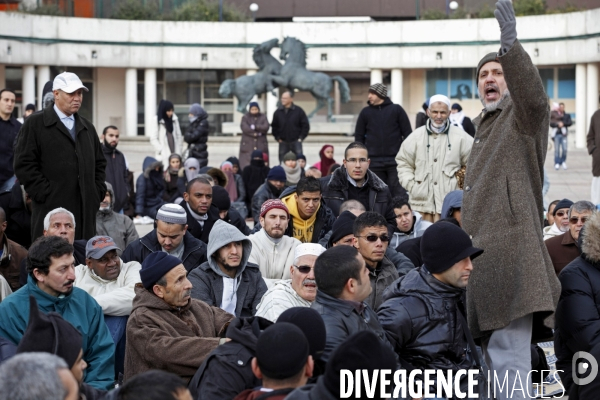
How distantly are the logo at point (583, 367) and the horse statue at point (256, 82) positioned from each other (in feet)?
76.3

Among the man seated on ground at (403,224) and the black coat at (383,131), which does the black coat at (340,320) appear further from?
the black coat at (383,131)

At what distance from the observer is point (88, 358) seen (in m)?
5.70

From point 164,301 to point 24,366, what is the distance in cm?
248

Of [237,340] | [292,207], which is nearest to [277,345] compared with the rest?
[237,340]

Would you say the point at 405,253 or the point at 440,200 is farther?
the point at 440,200

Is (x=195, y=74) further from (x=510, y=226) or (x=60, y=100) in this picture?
(x=510, y=226)

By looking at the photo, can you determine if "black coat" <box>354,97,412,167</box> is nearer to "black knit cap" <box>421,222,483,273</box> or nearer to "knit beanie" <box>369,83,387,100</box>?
"knit beanie" <box>369,83,387,100</box>

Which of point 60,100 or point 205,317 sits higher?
point 60,100

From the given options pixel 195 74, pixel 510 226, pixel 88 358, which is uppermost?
pixel 195 74

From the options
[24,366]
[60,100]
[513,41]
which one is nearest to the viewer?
[24,366]

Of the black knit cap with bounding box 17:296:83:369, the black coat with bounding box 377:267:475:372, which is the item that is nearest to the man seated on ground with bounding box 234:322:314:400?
the black knit cap with bounding box 17:296:83:369

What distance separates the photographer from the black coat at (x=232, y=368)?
4.70m

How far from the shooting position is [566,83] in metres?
43.0

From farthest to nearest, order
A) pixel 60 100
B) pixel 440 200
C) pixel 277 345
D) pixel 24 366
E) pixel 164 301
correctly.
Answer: pixel 440 200, pixel 60 100, pixel 164 301, pixel 277 345, pixel 24 366
